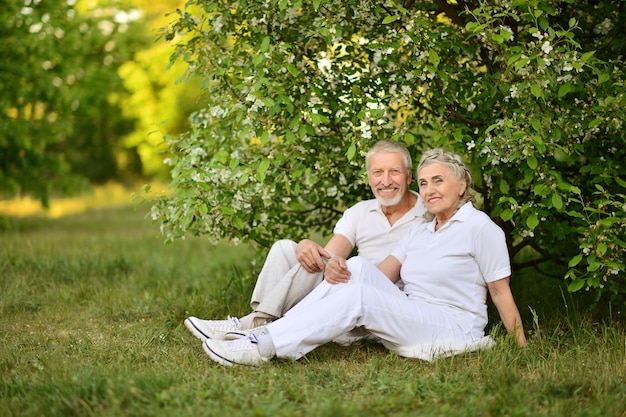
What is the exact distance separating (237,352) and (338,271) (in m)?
0.65

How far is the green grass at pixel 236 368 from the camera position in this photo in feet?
10.4

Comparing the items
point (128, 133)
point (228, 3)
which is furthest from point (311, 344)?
point (128, 133)

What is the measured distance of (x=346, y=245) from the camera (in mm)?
4340

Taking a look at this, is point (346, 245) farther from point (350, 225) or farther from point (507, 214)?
point (507, 214)

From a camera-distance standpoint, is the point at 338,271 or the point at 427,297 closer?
the point at 338,271

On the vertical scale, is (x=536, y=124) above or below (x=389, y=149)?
above

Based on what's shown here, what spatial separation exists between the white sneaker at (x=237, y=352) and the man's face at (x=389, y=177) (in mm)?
1100

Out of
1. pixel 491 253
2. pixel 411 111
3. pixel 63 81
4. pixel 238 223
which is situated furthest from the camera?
pixel 63 81

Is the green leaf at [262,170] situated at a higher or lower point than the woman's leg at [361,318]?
higher

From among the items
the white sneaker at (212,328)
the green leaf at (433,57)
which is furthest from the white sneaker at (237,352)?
the green leaf at (433,57)

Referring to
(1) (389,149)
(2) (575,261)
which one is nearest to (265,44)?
(1) (389,149)

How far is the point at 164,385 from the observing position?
3.37 m

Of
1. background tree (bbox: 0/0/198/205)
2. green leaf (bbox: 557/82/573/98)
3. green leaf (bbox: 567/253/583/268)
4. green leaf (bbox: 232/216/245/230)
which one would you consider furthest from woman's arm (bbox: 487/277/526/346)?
background tree (bbox: 0/0/198/205)

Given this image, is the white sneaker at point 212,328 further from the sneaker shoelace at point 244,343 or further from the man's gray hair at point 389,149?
the man's gray hair at point 389,149
